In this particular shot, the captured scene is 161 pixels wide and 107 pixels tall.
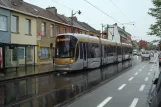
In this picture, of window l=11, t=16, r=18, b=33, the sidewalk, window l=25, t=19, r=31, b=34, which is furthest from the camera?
window l=25, t=19, r=31, b=34

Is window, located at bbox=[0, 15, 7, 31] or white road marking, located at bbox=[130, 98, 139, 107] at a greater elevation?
window, located at bbox=[0, 15, 7, 31]

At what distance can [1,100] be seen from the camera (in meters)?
9.57

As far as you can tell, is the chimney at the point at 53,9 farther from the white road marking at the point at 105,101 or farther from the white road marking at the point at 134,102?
the white road marking at the point at 134,102

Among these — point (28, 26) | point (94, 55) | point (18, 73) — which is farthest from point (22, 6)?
point (18, 73)

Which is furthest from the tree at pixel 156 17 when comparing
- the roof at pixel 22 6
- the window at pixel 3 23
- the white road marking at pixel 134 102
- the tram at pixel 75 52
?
the white road marking at pixel 134 102

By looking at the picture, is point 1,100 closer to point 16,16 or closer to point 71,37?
point 71,37

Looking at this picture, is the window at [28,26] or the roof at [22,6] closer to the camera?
the roof at [22,6]

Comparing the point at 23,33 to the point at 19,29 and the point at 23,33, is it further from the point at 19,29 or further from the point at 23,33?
the point at 19,29

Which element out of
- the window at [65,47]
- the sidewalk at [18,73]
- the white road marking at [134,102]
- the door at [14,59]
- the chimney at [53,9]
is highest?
the chimney at [53,9]

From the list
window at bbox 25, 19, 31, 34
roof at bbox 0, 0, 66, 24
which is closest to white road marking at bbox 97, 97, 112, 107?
roof at bbox 0, 0, 66, 24

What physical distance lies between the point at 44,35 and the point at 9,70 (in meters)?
14.8

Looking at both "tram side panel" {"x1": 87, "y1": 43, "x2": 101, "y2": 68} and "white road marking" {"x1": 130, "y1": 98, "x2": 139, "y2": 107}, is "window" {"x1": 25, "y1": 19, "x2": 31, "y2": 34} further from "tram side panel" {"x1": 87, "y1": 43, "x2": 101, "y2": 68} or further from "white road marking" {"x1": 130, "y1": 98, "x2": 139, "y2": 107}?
"white road marking" {"x1": 130, "y1": 98, "x2": 139, "y2": 107}

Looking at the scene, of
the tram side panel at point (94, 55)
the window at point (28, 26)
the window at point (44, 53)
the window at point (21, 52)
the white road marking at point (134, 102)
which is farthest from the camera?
Result: the window at point (44, 53)

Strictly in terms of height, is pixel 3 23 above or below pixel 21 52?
above
